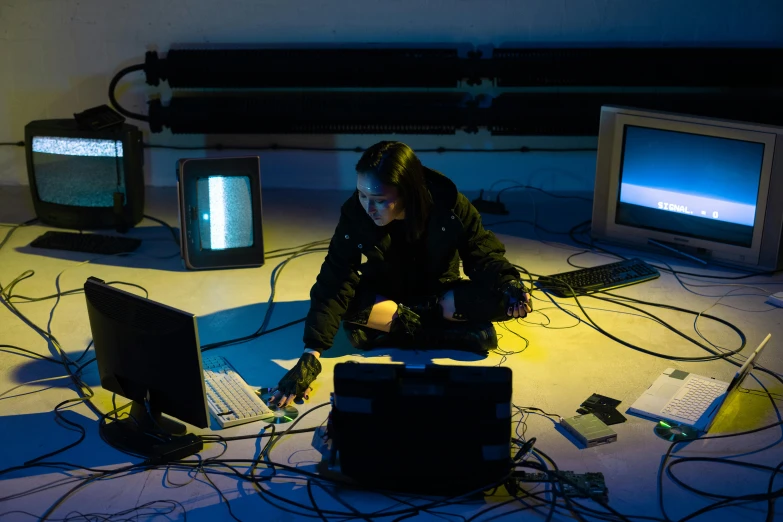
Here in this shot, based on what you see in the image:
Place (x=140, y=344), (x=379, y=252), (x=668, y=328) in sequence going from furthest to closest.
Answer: (x=668, y=328) < (x=379, y=252) < (x=140, y=344)

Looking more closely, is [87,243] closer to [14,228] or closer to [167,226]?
[167,226]

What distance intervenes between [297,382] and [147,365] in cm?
60

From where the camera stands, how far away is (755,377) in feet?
11.7

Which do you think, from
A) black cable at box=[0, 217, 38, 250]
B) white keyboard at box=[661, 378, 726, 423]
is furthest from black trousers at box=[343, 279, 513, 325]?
black cable at box=[0, 217, 38, 250]

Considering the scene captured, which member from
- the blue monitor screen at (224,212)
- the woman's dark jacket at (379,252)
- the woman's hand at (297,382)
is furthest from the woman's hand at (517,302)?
the blue monitor screen at (224,212)

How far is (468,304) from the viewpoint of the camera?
12.2ft

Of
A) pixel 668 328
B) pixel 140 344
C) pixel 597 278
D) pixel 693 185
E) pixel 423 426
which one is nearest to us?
pixel 423 426

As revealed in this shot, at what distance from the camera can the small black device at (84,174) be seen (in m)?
5.01

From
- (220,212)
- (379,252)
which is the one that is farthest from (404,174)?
(220,212)

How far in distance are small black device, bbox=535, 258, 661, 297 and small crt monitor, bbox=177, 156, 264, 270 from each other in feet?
4.79

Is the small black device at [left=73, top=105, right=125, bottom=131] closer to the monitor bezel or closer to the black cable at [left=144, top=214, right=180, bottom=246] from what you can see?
the black cable at [left=144, top=214, right=180, bottom=246]

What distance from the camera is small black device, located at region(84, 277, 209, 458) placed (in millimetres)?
2811

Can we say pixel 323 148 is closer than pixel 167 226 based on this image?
No

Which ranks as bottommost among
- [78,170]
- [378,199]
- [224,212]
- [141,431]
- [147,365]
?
[141,431]
